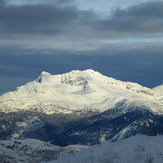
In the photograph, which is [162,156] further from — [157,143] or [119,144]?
[119,144]

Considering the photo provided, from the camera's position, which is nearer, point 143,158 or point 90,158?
point 143,158

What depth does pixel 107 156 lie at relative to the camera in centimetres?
15962

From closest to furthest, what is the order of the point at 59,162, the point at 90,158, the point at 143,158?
the point at 143,158 < the point at 90,158 < the point at 59,162

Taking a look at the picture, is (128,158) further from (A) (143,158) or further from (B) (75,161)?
(B) (75,161)

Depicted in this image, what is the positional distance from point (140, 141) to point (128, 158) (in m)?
19.1

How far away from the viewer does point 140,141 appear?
172625 mm

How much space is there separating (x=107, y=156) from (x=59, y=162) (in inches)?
845

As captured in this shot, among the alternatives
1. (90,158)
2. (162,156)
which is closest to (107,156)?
(90,158)

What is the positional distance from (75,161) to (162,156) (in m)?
29.7

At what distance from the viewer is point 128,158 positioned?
155m

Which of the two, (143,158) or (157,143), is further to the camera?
(157,143)

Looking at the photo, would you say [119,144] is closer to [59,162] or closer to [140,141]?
[140,141]

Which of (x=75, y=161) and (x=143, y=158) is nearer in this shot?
(x=143, y=158)

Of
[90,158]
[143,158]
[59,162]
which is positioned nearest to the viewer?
[143,158]
